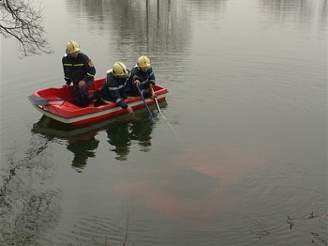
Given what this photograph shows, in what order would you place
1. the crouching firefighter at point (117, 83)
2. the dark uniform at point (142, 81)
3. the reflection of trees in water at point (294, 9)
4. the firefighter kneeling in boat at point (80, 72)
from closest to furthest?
the crouching firefighter at point (117, 83) → the firefighter kneeling in boat at point (80, 72) → the dark uniform at point (142, 81) → the reflection of trees in water at point (294, 9)

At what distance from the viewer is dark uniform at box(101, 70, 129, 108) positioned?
14.1 metres

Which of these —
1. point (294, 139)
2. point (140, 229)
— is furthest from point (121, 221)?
point (294, 139)

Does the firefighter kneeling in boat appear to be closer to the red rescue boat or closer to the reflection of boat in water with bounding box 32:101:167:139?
the red rescue boat

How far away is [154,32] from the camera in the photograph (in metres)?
26.8

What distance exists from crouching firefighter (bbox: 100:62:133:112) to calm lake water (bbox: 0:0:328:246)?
26.9 inches

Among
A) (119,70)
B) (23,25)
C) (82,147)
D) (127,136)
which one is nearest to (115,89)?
(119,70)

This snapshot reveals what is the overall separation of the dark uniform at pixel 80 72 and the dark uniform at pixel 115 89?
0.51m

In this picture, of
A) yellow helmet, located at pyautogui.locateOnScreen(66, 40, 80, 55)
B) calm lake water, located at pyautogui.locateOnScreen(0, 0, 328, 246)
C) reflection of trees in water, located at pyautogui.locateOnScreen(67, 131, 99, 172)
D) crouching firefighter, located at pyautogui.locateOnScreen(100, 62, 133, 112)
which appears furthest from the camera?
crouching firefighter, located at pyautogui.locateOnScreen(100, 62, 133, 112)

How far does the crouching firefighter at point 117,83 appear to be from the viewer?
14.1m

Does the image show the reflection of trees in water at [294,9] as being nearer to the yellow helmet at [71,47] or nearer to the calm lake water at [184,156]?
the calm lake water at [184,156]

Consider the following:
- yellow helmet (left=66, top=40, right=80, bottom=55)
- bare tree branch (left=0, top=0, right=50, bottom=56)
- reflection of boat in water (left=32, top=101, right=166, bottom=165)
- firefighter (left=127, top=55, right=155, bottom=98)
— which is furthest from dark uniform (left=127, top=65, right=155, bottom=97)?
bare tree branch (left=0, top=0, right=50, bottom=56)

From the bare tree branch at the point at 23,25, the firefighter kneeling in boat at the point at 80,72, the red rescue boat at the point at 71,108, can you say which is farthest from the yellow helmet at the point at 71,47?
the red rescue boat at the point at 71,108

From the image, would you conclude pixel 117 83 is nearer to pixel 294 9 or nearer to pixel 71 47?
pixel 71 47

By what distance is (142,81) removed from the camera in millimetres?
15039
